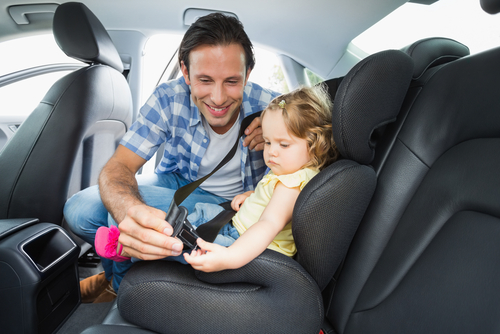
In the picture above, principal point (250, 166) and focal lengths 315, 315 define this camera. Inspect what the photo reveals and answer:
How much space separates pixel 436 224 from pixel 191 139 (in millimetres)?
1094

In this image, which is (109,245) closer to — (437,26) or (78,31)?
(78,31)

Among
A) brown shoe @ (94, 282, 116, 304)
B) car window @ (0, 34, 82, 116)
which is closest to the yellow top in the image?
brown shoe @ (94, 282, 116, 304)

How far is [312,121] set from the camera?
105 cm

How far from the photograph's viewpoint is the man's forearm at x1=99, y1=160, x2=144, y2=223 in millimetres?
1216

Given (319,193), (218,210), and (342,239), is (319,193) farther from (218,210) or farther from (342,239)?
Answer: (218,210)

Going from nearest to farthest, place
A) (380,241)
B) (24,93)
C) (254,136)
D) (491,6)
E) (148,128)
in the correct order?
(491,6) < (380,241) < (254,136) < (148,128) < (24,93)

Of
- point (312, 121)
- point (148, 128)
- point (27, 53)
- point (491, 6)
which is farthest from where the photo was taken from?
point (27, 53)

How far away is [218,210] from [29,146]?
1007 mm

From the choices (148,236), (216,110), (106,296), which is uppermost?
(216,110)

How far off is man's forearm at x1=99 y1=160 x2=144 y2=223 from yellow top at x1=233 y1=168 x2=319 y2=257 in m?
0.43

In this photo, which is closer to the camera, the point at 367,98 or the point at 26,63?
the point at 367,98

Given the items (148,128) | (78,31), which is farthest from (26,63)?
(148,128)

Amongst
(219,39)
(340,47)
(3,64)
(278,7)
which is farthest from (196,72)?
(3,64)

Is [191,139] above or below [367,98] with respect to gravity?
below
